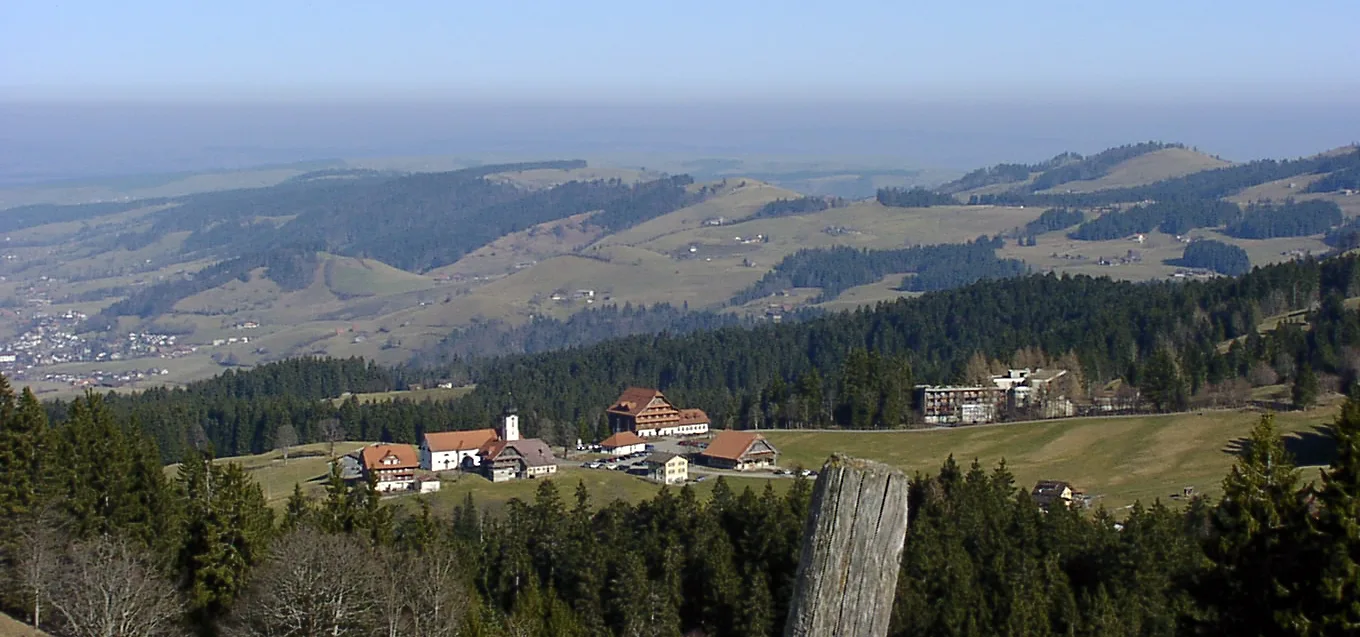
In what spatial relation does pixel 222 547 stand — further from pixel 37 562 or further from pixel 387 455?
pixel 387 455

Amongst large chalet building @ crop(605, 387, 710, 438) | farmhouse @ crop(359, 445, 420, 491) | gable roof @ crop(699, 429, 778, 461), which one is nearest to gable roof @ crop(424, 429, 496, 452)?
farmhouse @ crop(359, 445, 420, 491)

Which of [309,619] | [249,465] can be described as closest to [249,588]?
[309,619]

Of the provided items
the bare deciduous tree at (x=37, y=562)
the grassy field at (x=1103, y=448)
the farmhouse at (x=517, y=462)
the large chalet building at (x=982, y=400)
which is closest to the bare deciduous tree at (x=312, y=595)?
the bare deciduous tree at (x=37, y=562)

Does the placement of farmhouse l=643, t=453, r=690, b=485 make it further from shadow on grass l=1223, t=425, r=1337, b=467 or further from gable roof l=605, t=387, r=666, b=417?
shadow on grass l=1223, t=425, r=1337, b=467

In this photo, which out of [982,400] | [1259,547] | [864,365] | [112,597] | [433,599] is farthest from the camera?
[864,365]

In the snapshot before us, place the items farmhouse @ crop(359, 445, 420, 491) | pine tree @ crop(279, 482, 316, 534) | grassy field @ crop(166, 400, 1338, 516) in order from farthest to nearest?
farmhouse @ crop(359, 445, 420, 491) < grassy field @ crop(166, 400, 1338, 516) < pine tree @ crop(279, 482, 316, 534)

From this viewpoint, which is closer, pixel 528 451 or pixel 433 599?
pixel 433 599

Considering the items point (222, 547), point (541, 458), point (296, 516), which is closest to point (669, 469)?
point (541, 458)

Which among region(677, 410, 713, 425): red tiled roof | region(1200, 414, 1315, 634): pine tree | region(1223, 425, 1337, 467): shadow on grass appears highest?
region(1200, 414, 1315, 634): pine tree

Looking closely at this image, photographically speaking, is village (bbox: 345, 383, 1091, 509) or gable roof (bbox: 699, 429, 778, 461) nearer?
village (bbox: 345, 383, 1091, 509)
